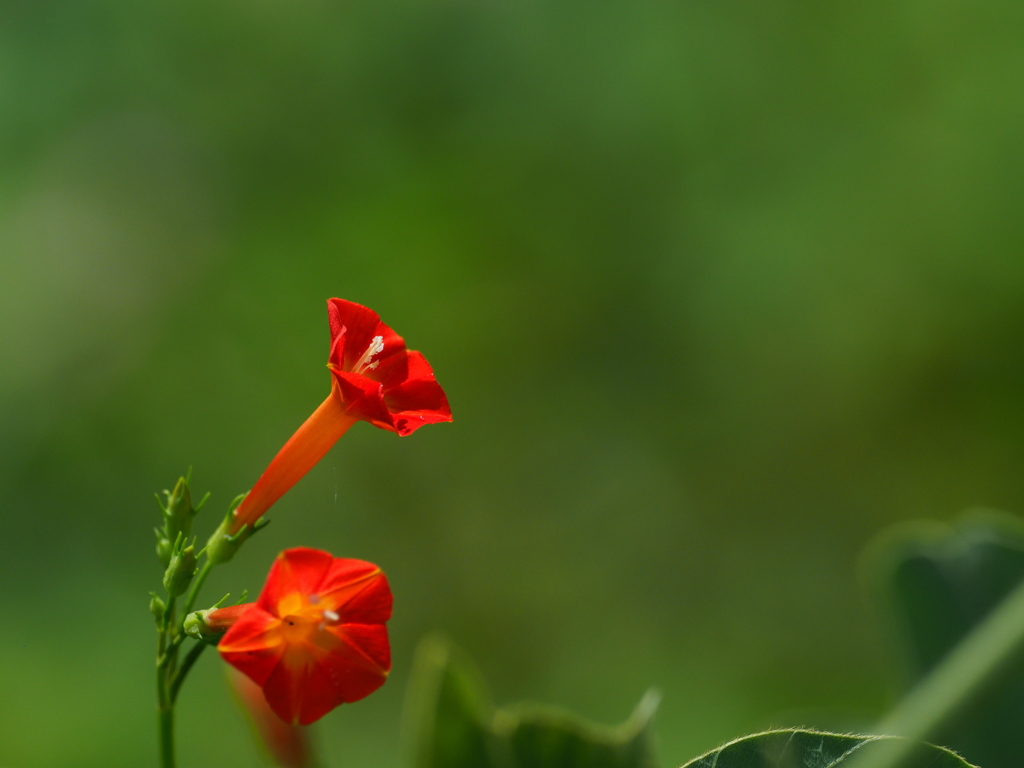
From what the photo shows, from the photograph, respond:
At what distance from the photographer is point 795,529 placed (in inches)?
83.9

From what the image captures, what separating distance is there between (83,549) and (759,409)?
62.2 inches

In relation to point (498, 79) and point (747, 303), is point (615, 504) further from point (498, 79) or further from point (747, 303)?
point (498, 79)

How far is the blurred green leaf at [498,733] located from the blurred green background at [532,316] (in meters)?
1.55

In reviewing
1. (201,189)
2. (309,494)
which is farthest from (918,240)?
(201,189)

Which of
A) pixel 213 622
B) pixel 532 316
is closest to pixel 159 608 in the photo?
pixel 213 622

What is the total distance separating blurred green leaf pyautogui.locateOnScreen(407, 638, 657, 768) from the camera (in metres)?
0.32

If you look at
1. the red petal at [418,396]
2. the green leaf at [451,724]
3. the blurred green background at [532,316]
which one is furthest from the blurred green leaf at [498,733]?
the blurred green background at [532,316]

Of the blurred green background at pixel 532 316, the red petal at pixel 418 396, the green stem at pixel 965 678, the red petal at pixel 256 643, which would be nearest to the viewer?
the green stem at pixel 965 678

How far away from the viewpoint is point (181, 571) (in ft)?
1.16

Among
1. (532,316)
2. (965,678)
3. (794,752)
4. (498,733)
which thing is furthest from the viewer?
(532,316)

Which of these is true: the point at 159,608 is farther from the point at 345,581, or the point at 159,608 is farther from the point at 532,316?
the point at 532,316

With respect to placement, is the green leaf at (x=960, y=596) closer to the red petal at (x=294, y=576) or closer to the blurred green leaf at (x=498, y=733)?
the blurred green leaf at (x=498, y=733)

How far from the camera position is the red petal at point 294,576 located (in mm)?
304

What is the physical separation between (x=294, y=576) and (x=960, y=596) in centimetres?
29
